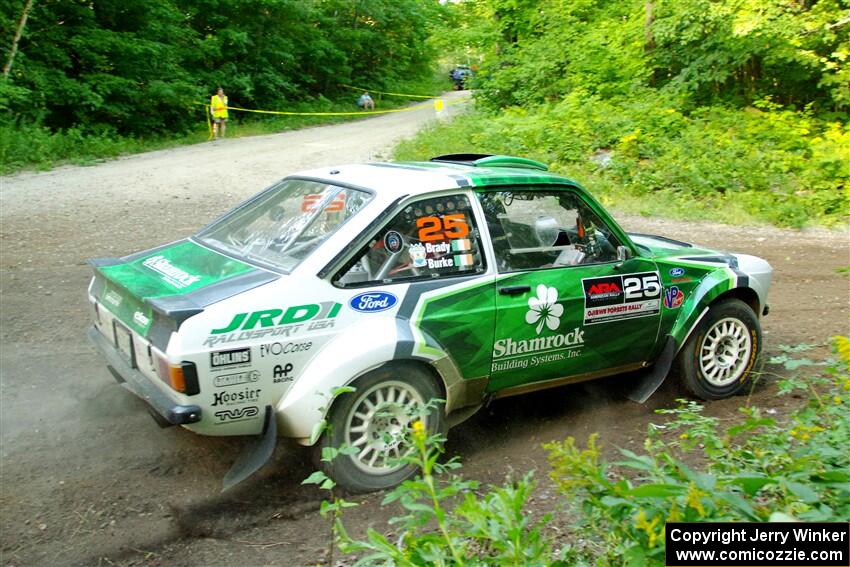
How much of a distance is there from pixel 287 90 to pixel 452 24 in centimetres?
836

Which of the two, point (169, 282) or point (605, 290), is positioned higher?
point (169, 282)

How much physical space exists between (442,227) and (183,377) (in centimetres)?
176

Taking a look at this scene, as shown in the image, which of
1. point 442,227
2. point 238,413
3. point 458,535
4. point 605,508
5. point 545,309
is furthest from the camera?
point 545,309

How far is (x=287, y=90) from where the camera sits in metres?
29.9

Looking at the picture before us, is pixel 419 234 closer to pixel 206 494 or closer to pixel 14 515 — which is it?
pixel 206 494

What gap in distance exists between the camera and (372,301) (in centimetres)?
426

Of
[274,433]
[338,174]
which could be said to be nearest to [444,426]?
[274,433]

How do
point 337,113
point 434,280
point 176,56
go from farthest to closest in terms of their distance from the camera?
point 337,113 < point 176,56 < point 434,280

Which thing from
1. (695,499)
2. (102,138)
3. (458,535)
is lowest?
(458,535)

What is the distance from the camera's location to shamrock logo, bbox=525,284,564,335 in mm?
4719

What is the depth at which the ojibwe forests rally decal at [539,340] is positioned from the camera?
467cm

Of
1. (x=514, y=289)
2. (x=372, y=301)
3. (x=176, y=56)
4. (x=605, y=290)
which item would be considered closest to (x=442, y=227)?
(x=514, y=289)

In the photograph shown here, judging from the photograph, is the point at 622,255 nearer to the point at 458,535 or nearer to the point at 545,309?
the point at 545,309

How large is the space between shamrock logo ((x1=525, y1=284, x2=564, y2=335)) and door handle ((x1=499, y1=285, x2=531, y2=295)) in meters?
0.07
